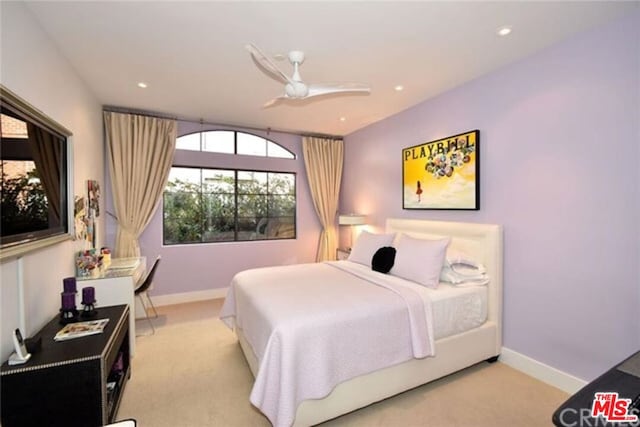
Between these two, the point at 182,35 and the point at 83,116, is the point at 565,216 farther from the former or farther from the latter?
the point at 83,116

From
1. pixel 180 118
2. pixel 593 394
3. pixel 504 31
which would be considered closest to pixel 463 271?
pixel 593 394

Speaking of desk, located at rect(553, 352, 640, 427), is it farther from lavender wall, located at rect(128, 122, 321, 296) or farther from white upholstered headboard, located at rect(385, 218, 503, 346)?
lavender wall, located at rect(128, 122, 321, 296)

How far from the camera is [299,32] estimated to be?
216 cm

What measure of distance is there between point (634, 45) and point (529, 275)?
1.79 m

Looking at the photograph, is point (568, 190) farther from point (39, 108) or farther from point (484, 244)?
point (39, 108)

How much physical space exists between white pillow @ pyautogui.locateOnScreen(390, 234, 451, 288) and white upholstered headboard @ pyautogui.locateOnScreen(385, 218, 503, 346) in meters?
0.29

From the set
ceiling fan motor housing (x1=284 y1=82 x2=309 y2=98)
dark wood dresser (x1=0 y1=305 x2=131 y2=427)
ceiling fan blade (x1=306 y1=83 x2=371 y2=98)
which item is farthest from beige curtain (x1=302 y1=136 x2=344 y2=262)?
dark wood dresser (x1=0 y1=305 x2=131 y2=427)

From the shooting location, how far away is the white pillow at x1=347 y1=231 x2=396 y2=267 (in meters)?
3.42

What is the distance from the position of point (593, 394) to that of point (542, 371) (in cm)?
177

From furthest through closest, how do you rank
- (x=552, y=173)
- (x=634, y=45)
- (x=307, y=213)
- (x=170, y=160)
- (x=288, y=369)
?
(x=307, y=213) < (x=170, y=160) < (x=552, y=173) < (x=634, y=45) < (x=288, y=369)

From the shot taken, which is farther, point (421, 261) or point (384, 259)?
point (384, 259)

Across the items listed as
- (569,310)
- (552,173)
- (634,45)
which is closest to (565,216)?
(552,173)
